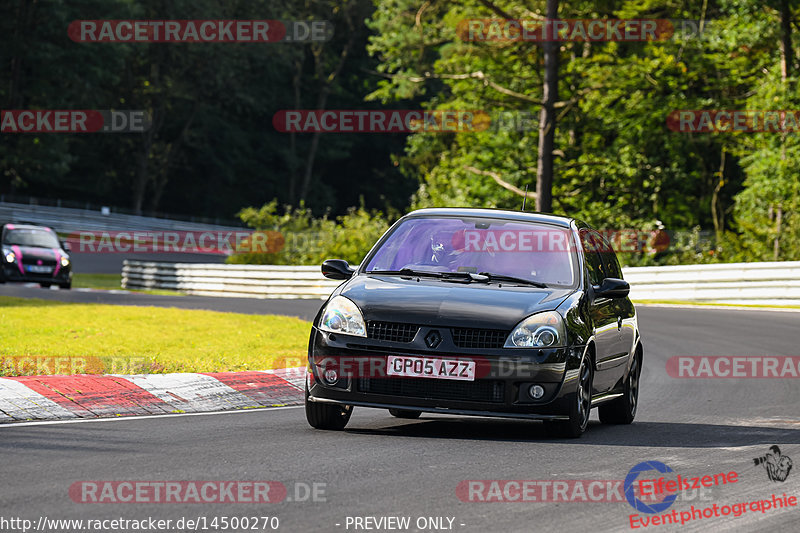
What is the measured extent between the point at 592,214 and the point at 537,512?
35713 millimetres

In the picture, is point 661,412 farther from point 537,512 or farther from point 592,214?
point 592,214

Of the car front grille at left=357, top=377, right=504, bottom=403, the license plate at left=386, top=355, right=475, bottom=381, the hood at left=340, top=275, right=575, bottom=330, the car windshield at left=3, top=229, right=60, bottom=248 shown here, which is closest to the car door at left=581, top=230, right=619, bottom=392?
the hood at left=340, top=275, right=575, bottom=330

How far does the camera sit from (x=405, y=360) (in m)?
8.73

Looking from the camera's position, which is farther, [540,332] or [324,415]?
[324,415]

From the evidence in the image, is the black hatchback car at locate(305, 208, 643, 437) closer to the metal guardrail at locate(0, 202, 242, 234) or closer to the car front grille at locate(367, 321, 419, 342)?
the car front grille at locate(367, 321, 419, 342)

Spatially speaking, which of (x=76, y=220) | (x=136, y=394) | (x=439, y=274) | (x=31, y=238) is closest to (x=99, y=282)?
(x=31, y=238)

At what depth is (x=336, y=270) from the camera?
9812 mm

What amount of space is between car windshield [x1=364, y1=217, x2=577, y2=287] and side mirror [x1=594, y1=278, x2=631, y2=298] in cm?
26

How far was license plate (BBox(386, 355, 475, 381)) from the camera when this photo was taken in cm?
866

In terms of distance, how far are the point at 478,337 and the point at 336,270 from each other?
1.55 m

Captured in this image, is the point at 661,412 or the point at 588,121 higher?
the point at 588,121

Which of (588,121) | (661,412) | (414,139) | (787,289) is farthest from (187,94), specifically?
(661,412)

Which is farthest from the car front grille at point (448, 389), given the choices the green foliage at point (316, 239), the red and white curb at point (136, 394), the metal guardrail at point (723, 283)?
the green foliage at point (316, 239)

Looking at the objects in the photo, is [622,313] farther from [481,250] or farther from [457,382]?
[457,382]
